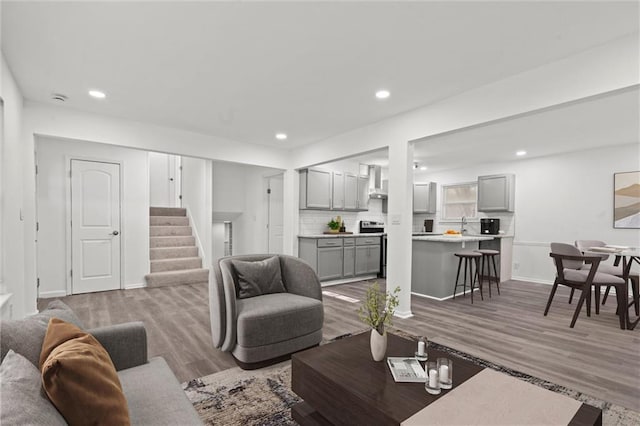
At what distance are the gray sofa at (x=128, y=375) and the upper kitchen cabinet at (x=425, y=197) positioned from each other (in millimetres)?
7158

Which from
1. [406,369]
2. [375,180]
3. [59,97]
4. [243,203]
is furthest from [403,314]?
[243,203]

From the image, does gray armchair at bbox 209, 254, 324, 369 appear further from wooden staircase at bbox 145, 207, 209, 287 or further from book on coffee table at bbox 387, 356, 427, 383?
wooden staircase at bbox 145, 207, 209, 287

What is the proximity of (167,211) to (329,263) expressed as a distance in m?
4.11

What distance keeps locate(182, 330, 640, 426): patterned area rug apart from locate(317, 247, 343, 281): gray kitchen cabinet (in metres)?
3.08

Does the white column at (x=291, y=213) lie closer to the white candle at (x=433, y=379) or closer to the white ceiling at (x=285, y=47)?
the white ceiling at (x=285, y=47)

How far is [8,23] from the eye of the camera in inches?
87.8

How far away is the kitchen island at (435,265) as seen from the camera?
4.75 meters

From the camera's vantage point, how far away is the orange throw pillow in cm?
94

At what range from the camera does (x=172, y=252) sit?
6.37m

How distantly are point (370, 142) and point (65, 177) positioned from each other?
4.74 metres

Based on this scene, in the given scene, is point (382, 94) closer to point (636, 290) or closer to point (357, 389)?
point (357, 389)

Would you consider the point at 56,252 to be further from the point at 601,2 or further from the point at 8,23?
the point at 601,2

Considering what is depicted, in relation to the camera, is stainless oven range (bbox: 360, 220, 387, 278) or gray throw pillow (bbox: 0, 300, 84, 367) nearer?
gray throw pillow (bbox: 0, 300, 84, 367)

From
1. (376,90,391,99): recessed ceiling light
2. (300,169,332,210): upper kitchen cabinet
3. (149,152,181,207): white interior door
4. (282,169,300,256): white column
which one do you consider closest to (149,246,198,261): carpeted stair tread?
(149,152,181,207): white interior door
